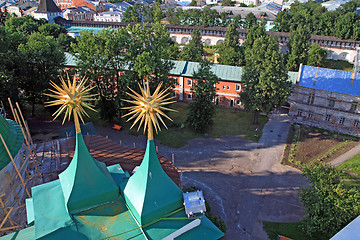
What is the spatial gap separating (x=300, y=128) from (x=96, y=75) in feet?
97.4

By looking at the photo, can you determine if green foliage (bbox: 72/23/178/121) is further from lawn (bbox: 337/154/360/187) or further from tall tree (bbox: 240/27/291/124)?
lawn (bbox: 337/154/360/187)

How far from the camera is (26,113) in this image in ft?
141

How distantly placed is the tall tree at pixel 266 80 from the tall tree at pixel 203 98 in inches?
207

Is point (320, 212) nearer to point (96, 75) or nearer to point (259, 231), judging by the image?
point (259, 231)

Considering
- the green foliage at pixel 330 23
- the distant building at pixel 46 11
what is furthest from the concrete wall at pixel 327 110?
the distant building at pixel 46 11

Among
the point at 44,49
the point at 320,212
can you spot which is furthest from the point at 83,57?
the point at 320,212

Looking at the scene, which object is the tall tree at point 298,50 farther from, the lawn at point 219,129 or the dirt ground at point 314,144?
the dirt ground at point 314,144

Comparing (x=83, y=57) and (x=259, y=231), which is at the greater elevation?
(x=83, y=57)

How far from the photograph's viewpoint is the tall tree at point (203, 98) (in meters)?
37.5

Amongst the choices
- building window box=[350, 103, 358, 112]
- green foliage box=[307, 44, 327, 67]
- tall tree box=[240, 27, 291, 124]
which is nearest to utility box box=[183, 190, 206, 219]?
tall tree box=[240, 27, 291, 124]

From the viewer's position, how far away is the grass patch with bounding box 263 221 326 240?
23734mm

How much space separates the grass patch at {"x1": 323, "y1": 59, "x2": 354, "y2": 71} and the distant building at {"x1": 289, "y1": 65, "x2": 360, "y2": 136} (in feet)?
106

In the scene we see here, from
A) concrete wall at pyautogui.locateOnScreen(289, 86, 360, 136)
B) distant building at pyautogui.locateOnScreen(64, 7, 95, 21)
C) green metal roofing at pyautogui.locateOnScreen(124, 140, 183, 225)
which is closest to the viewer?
green metal roofing at pyautogui.locateOnScreen(124, 140, 183, 225)

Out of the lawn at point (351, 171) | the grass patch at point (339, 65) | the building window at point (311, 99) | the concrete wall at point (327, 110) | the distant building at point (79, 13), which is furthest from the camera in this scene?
the distant building at point (79, 13)
